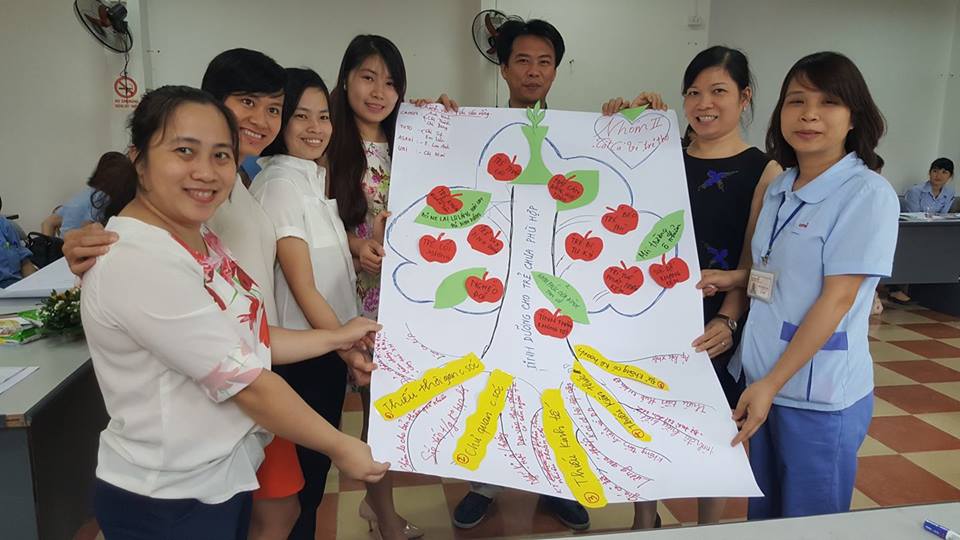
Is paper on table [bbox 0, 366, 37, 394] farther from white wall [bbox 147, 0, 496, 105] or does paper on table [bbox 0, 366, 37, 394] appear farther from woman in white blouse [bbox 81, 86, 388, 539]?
white wall [bbox 147, 0, 496, 105]

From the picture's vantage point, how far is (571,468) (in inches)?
47.6

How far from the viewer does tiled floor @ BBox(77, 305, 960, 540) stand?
227cm

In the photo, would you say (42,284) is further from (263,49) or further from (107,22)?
(263,49)

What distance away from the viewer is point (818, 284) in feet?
4.57

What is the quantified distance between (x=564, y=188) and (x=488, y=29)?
11.4 feet

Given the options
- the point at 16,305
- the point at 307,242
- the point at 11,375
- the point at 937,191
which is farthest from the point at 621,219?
the point at 937,191

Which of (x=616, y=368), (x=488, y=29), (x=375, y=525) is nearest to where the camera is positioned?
(x=616, y=368)

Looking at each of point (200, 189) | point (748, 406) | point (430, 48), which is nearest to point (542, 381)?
point (748, 406)

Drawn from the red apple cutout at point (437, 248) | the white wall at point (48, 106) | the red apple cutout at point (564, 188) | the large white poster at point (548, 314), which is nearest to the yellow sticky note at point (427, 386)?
the large white poster at point (548, 314)

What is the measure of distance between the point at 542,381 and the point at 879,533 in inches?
25.3

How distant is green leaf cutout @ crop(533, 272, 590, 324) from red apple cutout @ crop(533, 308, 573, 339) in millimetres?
17

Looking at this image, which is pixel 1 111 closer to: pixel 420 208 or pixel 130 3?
pixel 130 3

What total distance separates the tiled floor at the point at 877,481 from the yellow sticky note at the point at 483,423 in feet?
2.05

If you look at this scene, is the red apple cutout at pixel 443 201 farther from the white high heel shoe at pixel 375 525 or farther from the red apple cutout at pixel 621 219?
the white high heel shoe at pixel 375 525
